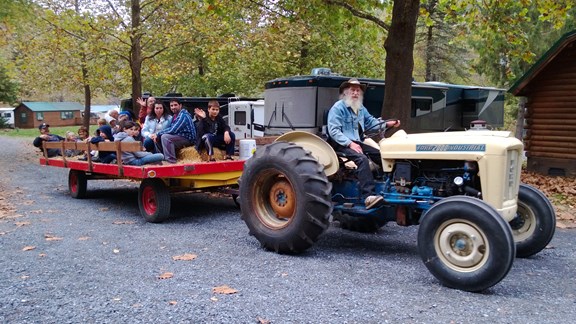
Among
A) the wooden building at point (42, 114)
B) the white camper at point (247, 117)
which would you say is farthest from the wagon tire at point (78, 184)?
the wooden building at point (42, 114)


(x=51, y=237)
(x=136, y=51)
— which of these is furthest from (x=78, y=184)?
(x=136, y=51)

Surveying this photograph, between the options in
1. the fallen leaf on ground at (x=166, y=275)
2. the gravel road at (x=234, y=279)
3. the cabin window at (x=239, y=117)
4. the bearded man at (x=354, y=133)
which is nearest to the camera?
the gravel road at (x=234, y=279)

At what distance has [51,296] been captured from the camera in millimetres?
4465

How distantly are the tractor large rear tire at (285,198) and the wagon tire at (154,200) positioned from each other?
1973mm

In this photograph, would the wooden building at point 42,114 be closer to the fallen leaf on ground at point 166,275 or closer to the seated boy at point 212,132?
the seated boy at point 212,132

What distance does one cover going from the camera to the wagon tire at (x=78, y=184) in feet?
34.3

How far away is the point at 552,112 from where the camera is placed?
1498cm

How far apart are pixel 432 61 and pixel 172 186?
2359 cm

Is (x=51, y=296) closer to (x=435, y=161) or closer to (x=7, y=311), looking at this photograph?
(x=7, y=311)

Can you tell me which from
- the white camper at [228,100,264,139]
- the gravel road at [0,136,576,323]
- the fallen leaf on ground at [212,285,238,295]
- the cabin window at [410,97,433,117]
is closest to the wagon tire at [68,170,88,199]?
the gravel road at [0,136,576,323]

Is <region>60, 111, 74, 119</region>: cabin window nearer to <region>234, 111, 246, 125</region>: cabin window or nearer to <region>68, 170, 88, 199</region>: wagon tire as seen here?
<region>234, 111, 246, 125</region>: cabin window

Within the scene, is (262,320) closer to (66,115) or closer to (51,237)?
(51,237)

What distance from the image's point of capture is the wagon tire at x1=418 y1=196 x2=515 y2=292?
450 centimetres

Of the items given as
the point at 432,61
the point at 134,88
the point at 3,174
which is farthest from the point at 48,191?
the point at 432,61
